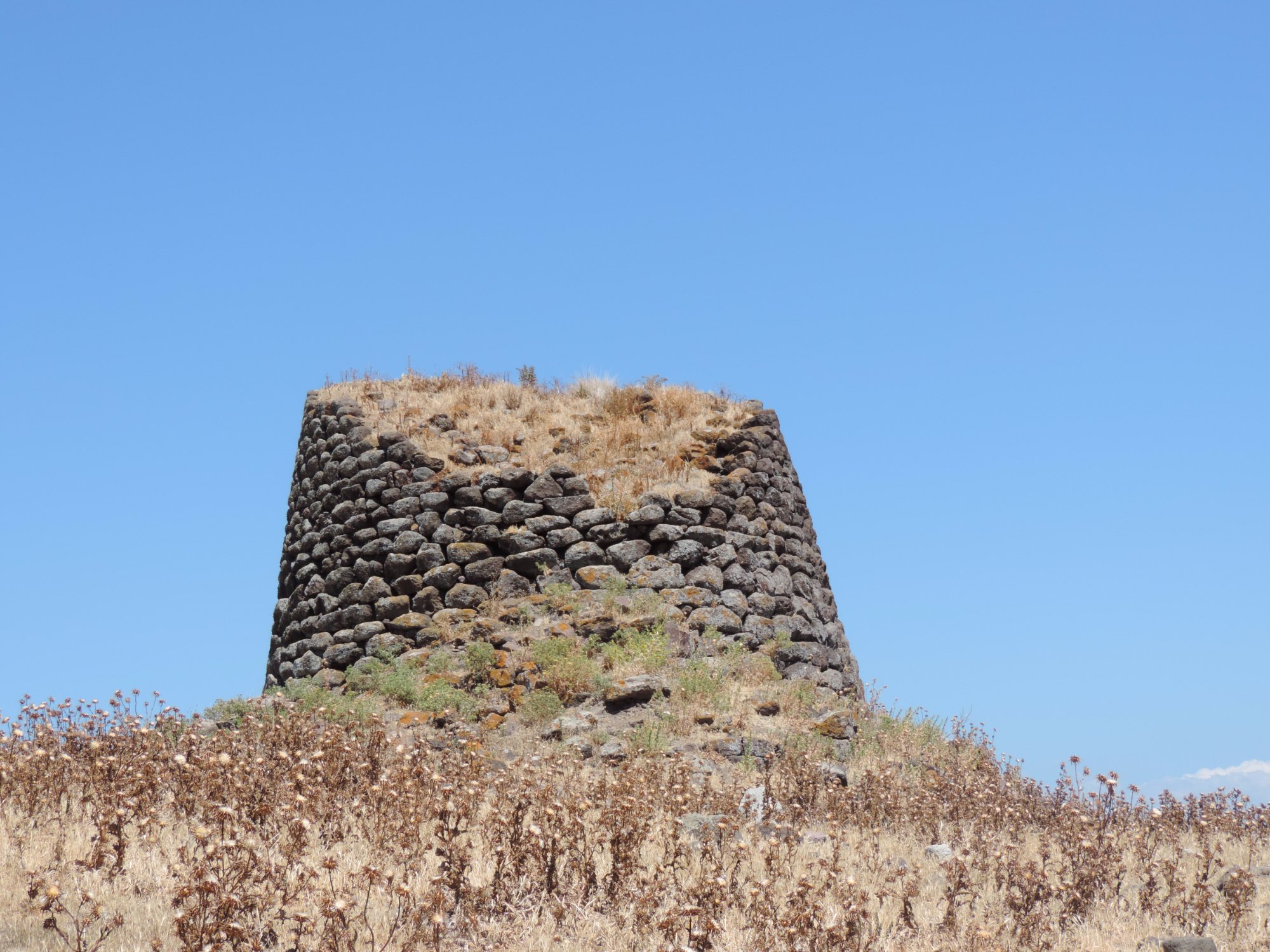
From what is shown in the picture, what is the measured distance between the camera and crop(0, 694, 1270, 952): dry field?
4844 mm

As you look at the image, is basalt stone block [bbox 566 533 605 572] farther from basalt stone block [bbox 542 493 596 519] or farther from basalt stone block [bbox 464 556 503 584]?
basalt stone block [bbox 464 556 503 584]

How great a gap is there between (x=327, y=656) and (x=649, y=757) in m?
5.08

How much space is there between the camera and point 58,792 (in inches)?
264

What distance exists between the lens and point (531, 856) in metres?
5.83

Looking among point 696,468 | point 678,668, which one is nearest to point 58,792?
point 678,668

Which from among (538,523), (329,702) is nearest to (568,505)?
(538,523)

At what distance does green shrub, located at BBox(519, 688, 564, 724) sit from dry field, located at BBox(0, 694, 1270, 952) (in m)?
1.18

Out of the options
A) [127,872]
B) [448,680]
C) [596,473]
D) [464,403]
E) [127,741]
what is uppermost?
[464,403]

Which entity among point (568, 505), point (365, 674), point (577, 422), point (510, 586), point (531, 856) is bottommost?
point (531, 856)

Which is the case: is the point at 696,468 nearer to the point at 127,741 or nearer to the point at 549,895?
the point at 127,741

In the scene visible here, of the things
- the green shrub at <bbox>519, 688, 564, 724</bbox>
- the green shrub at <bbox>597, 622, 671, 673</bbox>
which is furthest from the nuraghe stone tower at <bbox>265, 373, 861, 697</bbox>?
the green shrub at <bbox>519, 688, 564, 724</bbox>

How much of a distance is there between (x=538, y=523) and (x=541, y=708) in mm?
2761

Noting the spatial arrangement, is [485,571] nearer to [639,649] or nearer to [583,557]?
[583,557]

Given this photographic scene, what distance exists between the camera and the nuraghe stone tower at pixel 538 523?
12.5m
